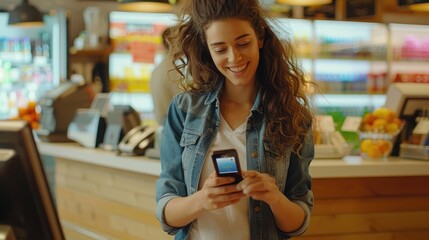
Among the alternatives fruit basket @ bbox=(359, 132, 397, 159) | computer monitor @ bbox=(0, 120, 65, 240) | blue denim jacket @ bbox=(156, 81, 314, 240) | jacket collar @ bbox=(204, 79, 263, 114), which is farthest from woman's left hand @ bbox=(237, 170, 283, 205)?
fruit basket @ bbox=(359, 132, 397, 159)

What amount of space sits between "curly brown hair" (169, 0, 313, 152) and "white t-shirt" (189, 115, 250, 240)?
3.7 inches

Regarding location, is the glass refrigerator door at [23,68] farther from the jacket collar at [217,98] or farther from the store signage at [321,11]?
the jacket collar at [217,98]

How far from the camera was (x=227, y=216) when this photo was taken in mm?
1955

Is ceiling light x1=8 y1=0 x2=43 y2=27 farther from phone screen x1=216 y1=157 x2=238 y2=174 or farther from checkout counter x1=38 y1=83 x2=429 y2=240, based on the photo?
phone screen x1=216 y1=157 x2=238 y2=174

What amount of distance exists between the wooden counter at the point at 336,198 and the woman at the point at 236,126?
3.37 feet

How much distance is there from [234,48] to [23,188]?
0.81 m

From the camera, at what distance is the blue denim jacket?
6.39ft

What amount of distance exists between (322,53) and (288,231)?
18.2 ft

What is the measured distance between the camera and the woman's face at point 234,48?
189 cm

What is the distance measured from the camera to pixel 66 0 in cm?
746

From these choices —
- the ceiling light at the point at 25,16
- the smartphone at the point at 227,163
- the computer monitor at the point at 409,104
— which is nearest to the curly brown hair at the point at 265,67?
the smartphone at the point at 227,163

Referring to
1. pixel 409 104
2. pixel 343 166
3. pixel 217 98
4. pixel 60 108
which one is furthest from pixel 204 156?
pixel 60 108

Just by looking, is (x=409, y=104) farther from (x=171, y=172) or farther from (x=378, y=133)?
(x=171, y=172)

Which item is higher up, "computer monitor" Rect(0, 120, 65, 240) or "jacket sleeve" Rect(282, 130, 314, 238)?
"computer monitor" Rect(0, 120, 65, 240)
